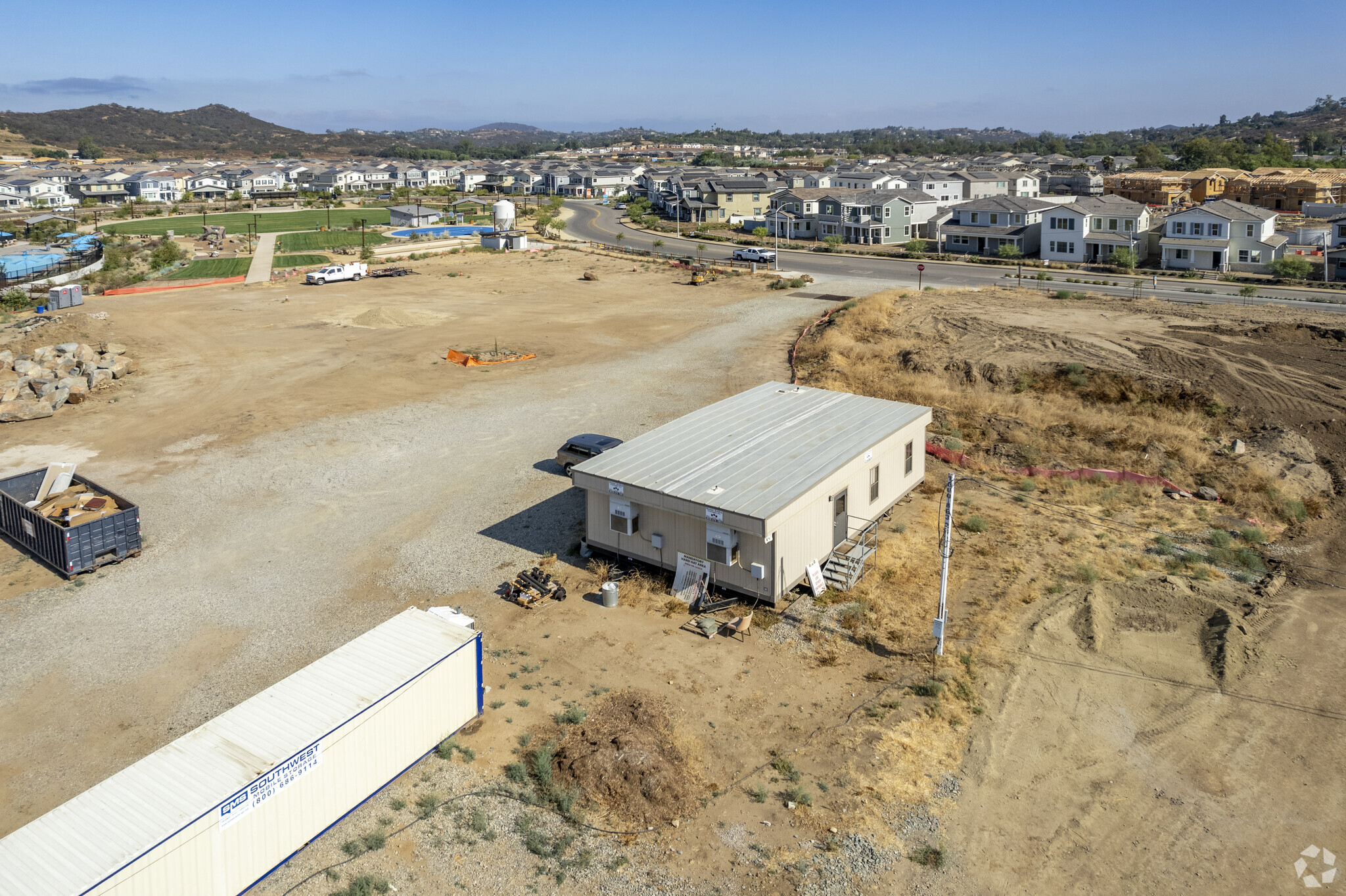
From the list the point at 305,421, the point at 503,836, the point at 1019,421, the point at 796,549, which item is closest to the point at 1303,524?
the point at 1019,421

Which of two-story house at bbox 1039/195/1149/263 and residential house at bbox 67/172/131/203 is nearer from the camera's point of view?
two-story house at bbox 1039/195/1149/263

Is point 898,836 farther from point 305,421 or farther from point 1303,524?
point 305,421

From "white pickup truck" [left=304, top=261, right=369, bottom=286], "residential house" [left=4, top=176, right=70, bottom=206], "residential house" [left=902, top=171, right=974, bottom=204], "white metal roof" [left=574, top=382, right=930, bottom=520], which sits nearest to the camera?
"white metal roof" [left=574, top=382, right=930, bottom=520]

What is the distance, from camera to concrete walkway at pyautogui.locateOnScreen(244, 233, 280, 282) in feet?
254

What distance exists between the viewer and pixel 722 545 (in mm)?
20797

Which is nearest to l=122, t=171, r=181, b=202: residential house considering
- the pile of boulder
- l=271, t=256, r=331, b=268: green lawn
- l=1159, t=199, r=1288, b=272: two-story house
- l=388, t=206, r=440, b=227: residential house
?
l=388, t=206, r=440, b=227: residential house

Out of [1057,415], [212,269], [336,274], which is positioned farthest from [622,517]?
[212,269]

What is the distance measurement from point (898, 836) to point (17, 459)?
33667 millimetres

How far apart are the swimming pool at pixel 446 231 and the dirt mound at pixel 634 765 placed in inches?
3862

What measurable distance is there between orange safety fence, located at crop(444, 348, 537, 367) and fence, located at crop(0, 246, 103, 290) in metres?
44.4

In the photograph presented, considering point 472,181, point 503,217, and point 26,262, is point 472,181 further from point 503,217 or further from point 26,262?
point 26,262

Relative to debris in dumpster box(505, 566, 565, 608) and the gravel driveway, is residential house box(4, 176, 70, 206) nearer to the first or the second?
the gravel driveway

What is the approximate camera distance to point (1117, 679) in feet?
59.0

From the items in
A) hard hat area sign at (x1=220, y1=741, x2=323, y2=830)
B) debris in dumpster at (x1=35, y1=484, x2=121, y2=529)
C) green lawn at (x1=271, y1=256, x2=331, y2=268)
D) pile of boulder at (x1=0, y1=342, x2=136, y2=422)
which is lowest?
hard hat area sign at (x1=220, y1=741, x2=323, y2=830)
